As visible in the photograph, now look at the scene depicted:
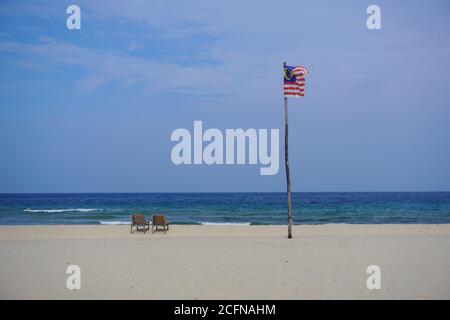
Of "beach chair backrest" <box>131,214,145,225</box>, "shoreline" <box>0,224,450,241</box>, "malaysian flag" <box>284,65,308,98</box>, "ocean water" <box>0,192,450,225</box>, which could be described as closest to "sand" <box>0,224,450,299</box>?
"shoreline" <box>0,224,450,241</box>

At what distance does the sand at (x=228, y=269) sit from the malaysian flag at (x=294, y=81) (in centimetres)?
477

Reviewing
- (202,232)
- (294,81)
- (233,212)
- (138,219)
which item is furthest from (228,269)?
(233,212)

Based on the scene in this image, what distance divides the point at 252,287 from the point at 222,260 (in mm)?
3103

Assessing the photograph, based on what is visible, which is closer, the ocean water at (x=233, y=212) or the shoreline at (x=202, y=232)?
the shoreline at (x=202, y=232)

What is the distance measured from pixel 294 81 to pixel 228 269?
701 cm

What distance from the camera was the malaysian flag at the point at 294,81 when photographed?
15.0 meters

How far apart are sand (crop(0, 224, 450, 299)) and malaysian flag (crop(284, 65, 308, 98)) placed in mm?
4770

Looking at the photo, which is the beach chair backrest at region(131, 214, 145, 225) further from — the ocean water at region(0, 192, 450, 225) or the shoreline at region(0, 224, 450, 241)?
the ocean water at region(0, 192, 450, 225)

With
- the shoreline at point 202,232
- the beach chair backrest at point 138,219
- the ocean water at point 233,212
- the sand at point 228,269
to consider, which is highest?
the beach chair backrest at point 138,219

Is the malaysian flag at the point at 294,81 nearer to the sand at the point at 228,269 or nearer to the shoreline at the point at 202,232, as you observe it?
the sand at the point at 228,269

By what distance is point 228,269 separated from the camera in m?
10.6

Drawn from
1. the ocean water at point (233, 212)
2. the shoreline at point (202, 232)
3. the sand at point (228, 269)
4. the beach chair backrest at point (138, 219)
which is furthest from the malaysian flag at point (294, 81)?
the ocean water at point (233, 212)

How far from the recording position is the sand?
8391 millimetres
